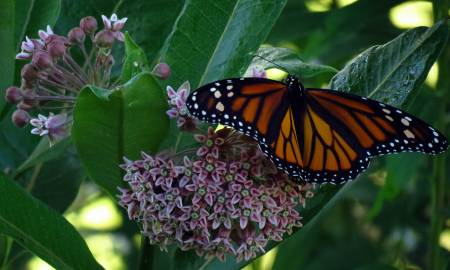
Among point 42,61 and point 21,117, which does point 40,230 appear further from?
point 42,61

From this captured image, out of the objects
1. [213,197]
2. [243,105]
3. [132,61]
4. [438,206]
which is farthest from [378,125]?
[438,206]

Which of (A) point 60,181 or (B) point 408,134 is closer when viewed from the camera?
(B) point 408,134

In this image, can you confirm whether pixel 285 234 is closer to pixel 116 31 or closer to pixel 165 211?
pixel 165 211

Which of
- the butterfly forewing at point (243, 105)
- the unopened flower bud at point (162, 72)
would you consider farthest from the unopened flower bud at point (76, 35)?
the butterfly forewing at point (243, 105)

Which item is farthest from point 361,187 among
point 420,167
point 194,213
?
point 194,213

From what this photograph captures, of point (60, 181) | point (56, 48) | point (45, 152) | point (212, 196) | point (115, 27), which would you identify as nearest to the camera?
point (212, 196)

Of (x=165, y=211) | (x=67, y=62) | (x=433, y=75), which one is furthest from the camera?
(x=433, y=75)
